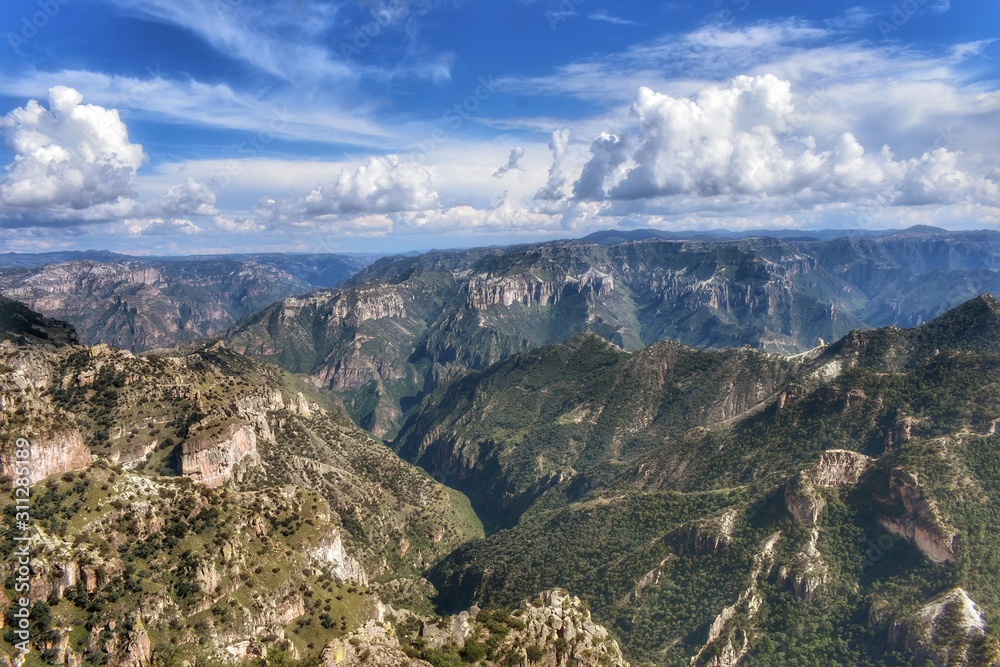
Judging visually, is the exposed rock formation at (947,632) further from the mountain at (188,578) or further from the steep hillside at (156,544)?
the steep hillside at (156,544)

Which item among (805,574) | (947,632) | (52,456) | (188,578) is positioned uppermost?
(52,456)

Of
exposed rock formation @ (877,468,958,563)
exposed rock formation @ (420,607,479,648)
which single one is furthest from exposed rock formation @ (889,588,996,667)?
exposed rock formation @ (420,607,479,648)

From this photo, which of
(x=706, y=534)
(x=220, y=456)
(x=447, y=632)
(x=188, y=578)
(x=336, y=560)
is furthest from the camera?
(x=706, y=534)

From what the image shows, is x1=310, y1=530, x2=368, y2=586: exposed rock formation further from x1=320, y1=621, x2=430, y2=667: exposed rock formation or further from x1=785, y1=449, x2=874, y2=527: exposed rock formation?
x1=785, y1=449, x2=874, y2=527: exposed rock formation

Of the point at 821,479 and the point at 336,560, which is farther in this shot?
the point at 821,479

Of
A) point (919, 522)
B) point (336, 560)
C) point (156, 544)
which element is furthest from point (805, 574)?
point (156, 544)

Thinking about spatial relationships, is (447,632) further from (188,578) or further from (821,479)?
(821,479)

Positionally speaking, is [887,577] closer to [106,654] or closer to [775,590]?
[775,590]

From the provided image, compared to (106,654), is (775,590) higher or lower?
lower

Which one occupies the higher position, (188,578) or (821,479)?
(188,578)

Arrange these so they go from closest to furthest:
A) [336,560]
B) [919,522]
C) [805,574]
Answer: [336,560]
[919,522]
[805,574]

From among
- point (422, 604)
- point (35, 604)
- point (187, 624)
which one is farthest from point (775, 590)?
point (35, 604)
